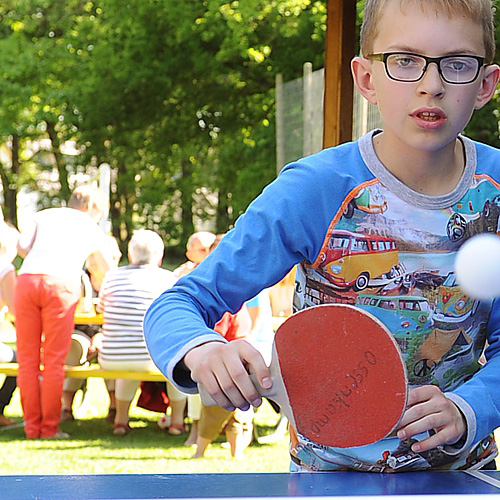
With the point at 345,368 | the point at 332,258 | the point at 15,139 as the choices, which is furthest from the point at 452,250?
the point at 15,139

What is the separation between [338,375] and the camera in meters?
1.22

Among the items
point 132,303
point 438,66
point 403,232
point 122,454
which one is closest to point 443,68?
point 438,66

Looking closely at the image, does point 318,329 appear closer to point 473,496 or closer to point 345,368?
point 345,368

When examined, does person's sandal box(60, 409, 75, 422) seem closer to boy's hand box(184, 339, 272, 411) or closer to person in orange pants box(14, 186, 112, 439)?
person in orange pants box(14, 186, 112, 439)

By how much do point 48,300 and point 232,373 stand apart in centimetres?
490

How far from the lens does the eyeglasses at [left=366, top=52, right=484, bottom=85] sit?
1.50 meters

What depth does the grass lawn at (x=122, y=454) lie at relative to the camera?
18.0 ft

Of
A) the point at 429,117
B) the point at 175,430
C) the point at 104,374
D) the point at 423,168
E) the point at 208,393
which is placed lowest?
the point at 175,430

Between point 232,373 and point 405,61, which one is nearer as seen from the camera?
point 232,373

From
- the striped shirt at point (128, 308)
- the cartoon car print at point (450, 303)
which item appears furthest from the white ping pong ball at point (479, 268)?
the striped shirt at point (128, 308)

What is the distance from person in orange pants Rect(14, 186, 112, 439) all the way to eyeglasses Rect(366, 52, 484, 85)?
15.4 ft

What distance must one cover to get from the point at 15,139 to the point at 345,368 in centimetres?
2540

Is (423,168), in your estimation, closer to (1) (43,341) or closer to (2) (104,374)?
(2) (104,374)

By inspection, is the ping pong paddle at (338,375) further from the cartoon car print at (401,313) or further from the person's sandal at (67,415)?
the person's sandal at (67,415)
